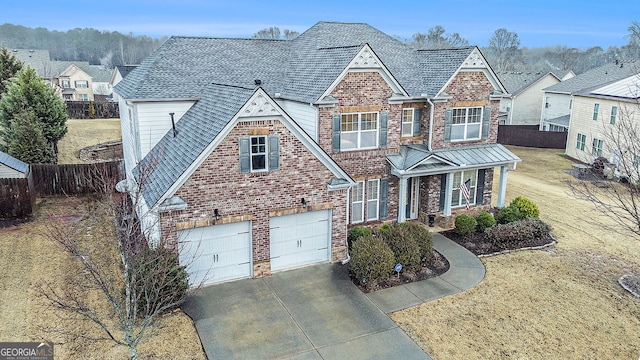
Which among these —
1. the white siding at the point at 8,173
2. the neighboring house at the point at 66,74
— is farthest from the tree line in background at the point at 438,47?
the white siding at the point at 8,173

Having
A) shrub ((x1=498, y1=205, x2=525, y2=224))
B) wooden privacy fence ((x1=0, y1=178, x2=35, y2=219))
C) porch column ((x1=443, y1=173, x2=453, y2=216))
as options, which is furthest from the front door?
wooden privacy fence ((x1=0, y1=178, x2=35, y2=219))

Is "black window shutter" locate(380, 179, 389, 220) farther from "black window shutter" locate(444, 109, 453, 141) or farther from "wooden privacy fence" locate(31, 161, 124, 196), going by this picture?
"wooden privacy fence" locate(31, 161, 124, 196)

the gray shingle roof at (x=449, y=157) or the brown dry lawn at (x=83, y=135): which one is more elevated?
the gray shingle roof at (x=449, y=157)

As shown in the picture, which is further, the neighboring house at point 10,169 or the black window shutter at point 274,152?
the neighboring house at point 10,169

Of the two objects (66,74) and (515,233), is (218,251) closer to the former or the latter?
(515,233)

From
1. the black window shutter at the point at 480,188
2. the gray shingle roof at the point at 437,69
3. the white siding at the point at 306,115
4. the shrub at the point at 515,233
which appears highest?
the gray shingle roof at the point at 437,69

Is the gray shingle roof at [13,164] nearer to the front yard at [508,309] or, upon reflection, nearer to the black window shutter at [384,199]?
the front yard at [508,309]
